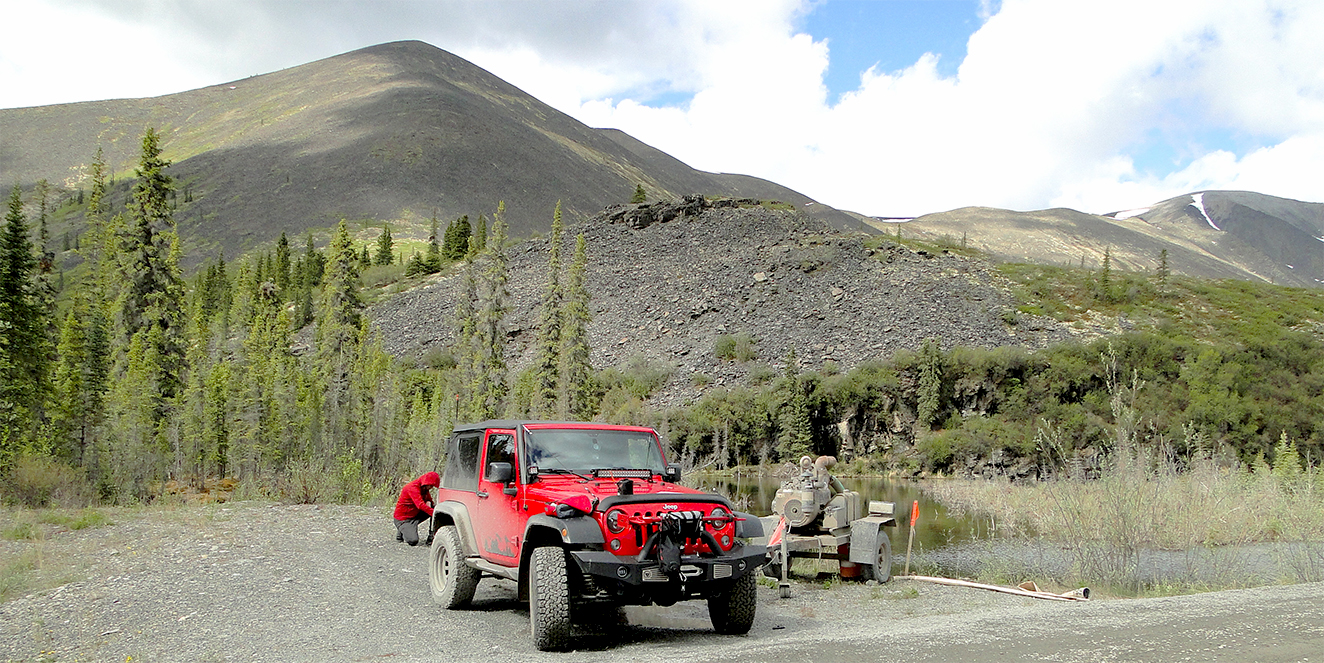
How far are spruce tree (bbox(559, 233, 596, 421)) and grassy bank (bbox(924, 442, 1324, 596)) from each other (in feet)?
81.9

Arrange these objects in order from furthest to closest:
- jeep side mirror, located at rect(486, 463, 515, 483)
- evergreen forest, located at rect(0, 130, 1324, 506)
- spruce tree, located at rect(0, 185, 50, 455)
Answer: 1. evergreen forest, located at rect(0, 130, 1324, 506)
2. spruce tree, located at rect(0, 185, 50, 455)
3. jeep side mirror, located at rect(486, 463, 515, 483)

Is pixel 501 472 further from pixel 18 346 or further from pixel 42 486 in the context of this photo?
pixel 18 346

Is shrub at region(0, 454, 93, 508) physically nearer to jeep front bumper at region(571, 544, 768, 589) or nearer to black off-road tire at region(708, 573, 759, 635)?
jeep front bumper at region(571, 544, 768, 589)

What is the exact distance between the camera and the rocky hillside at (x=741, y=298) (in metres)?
71.2

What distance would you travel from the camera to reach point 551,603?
7.45 m

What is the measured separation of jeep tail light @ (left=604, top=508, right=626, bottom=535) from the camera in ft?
24.9

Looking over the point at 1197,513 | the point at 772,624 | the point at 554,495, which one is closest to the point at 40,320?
the point at 554,495

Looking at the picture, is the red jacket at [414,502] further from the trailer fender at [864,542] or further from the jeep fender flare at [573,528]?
the trailer fender at [864,542]

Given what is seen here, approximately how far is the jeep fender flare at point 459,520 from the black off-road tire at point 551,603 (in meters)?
1.88

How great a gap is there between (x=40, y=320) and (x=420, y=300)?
64.5 metres

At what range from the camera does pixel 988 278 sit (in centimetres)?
8694

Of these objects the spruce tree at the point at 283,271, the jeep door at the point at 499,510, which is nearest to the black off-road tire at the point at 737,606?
the jeep door at the point at 499,510

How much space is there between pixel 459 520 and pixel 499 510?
100 centimetres

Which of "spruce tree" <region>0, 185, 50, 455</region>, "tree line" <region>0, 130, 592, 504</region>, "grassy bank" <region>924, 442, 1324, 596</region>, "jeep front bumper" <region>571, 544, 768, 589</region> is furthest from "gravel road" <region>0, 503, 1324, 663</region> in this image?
"tree line" <region>0, 130, 592, 504</region>
